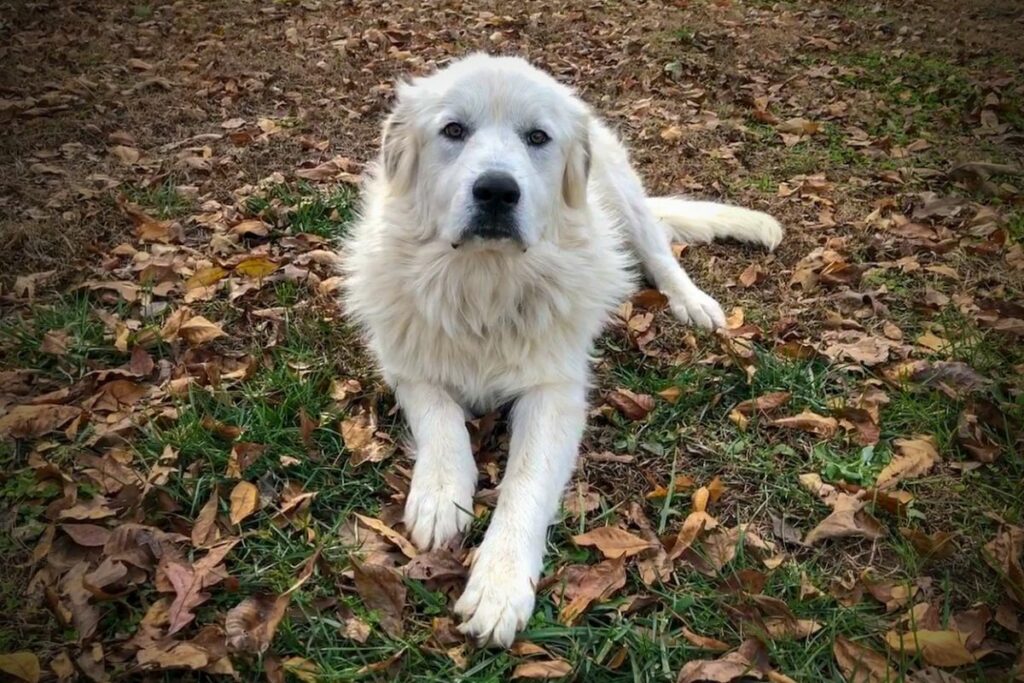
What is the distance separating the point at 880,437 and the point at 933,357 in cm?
62

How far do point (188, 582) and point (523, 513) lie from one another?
99 cm

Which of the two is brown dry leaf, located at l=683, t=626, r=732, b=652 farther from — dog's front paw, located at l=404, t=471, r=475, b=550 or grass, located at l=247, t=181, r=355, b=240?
grass, located at l=247, t=181, r=355, b=240

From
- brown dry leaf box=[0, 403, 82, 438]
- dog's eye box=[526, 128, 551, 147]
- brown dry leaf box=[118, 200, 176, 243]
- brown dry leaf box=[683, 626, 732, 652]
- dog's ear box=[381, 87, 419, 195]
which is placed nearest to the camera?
brown dry leaf box=[683, 626, 732, 652]

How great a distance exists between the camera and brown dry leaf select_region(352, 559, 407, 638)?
1963mm

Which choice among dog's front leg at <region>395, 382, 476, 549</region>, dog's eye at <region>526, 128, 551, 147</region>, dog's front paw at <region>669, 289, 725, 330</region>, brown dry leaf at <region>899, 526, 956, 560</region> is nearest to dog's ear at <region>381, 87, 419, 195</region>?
dog's eye at <region>526, 128, 551, 147</region>

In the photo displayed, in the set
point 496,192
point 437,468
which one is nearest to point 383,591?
point 437,468

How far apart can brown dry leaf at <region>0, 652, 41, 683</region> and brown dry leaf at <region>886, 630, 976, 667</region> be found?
7.18ft

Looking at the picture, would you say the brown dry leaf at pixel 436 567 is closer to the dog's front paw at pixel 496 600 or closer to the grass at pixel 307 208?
the dog's front paw at pixel 496 600

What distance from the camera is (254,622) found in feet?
6.31

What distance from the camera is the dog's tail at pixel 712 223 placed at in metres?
3.86

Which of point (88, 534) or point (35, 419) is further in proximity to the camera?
point (35, 419)

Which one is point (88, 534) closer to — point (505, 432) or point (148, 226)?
point (505, 432)

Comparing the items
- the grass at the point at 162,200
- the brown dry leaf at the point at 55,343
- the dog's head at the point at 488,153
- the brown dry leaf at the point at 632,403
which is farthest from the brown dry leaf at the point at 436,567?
the grass at the point at 162,200

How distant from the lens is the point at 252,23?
7.26m
